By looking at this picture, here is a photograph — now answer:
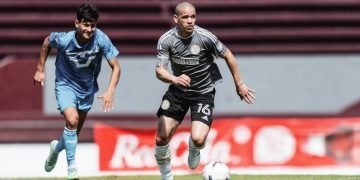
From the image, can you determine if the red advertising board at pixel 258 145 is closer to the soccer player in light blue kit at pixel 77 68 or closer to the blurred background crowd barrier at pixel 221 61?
the blurred background crowd barrier at pixel 221 61

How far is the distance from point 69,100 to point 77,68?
37 centimetres

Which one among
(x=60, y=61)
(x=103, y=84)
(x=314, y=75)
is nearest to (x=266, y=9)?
(x=314, y=75)

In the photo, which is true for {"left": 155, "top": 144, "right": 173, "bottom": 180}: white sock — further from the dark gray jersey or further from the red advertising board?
the red advertising board

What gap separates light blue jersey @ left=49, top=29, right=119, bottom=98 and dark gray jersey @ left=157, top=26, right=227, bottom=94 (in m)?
0.60

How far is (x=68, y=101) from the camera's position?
9602 millimetres

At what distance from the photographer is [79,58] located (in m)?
9.66

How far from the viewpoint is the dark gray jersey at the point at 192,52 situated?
938 centimetres

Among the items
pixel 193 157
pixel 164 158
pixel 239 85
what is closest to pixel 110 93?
pixel 164 158

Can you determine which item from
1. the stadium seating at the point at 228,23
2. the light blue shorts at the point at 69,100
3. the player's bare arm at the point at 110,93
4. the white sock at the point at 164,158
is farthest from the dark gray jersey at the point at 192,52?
the stadium seating at the point at 228,23

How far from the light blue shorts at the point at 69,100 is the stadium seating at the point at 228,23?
7.75 metres

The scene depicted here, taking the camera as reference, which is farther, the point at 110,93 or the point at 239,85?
the point at 239,85

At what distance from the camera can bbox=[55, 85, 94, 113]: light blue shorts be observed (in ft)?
31.4

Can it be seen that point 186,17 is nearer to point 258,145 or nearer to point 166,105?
point 166,105

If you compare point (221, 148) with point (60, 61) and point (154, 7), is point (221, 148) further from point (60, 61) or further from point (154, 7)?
point (60, 61)
